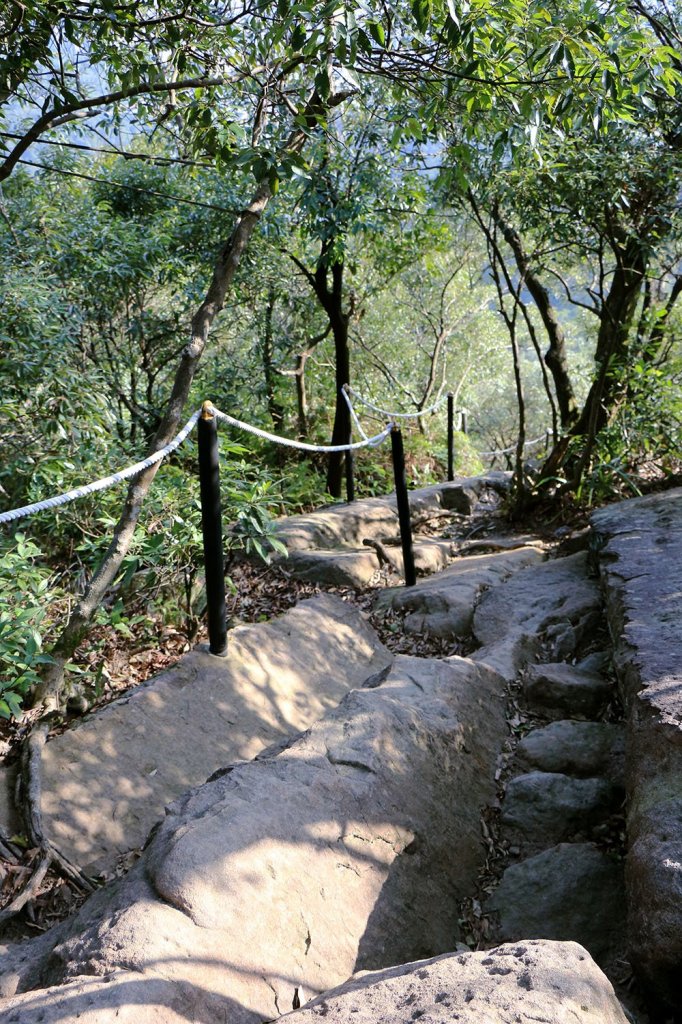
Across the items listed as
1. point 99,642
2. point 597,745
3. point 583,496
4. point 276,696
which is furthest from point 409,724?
point 583,496

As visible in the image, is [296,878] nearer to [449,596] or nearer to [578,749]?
[578,749]

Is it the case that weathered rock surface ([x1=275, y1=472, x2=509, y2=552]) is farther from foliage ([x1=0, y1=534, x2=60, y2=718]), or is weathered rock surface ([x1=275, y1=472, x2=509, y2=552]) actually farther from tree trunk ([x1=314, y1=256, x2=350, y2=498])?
foliage ([x1=0, y1=534, x2=60, y2=718])

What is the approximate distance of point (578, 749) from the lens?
3.08 meters

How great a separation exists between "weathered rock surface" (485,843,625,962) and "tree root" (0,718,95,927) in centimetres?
146

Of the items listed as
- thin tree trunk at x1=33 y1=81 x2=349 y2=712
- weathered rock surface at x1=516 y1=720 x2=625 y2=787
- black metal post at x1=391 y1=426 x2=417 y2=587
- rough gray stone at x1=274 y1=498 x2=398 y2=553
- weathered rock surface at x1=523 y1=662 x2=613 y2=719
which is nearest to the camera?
weathered rock surface at x1=516 y1=720 x2=625 y2=787

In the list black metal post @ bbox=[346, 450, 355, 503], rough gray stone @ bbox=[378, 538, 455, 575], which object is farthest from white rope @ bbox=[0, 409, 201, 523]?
black metal post @ bbox=[346, 450, 355, 503]

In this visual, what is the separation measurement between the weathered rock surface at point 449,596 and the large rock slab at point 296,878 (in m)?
1.84

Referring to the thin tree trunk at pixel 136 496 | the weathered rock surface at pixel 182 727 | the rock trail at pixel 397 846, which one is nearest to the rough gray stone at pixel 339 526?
the weathered rock surface at pixel 182 727

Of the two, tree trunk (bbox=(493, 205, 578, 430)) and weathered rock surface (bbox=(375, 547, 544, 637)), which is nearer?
weathered rock surface (bbox=(375, 547, 544, 637))

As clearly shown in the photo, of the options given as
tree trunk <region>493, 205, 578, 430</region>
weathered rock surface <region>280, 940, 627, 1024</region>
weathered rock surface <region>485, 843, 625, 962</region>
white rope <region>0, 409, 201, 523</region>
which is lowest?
weathered rock surface <region>485, 843, 625, 962</region>

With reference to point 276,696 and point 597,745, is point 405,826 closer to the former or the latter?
point 597,745

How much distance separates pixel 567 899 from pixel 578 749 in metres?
0.84

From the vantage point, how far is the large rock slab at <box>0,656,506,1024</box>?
1.82m

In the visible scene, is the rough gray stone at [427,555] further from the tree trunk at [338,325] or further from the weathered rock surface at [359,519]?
the tree trunk at [338,325]
